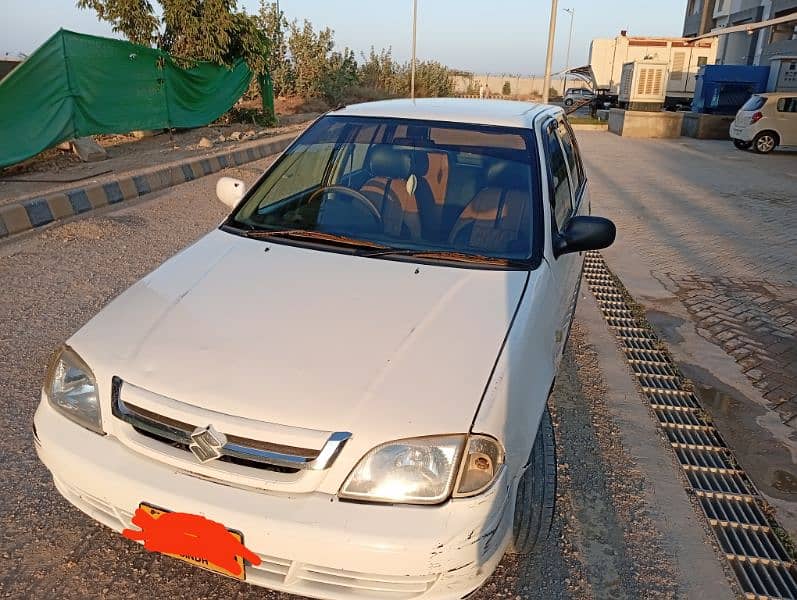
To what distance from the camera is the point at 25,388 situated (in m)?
Answer: 3.40

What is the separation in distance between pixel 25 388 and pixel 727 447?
3786 millimetres

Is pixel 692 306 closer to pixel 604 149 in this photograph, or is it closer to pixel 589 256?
pixel 589 256

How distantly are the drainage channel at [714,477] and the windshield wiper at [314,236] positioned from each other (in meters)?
1.86

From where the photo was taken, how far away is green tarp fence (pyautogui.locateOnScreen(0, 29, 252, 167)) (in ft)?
27.9

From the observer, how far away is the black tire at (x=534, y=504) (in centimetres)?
231

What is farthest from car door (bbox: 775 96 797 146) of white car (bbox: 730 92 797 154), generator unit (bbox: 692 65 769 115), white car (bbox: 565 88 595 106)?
white car (bbox: 565 88 595 106)

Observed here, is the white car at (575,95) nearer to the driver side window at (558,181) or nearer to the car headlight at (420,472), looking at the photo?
the driver side window at (558,181)

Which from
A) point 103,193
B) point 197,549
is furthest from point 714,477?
point 103,193

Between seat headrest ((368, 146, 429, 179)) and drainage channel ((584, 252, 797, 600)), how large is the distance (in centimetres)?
195

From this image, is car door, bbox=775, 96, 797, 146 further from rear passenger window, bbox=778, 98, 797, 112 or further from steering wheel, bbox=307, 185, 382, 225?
steering wheel, bbox=307, 185, 382, 225

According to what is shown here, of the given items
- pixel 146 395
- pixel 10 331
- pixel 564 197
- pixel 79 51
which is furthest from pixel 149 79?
pixel 146 395

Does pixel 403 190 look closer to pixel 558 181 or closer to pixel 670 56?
pixel 558 181

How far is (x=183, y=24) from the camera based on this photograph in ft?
47.8

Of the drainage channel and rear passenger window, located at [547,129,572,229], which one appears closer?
the drainage channel
